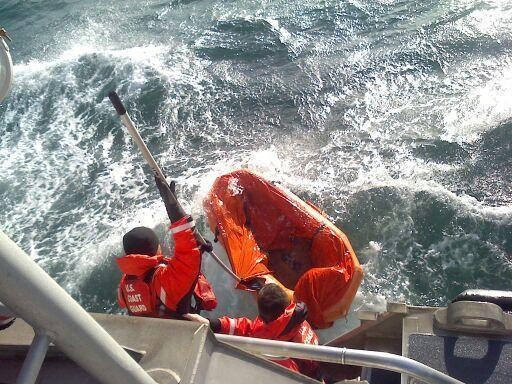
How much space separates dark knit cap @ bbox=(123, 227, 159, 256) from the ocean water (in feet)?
5.77

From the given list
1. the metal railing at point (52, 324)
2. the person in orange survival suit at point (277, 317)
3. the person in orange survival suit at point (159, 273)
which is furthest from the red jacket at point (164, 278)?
the metal railing at point (52, 324)

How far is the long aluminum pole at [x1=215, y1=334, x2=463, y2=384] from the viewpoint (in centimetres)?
176

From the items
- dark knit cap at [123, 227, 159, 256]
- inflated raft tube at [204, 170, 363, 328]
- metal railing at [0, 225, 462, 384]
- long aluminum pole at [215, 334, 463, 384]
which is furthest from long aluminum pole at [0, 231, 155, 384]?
inflated raft tube at [204, 170, 363, 328]

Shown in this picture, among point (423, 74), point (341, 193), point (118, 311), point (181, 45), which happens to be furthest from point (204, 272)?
point (181, 45)

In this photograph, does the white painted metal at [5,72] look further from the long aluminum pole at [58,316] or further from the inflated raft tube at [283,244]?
the inflated raft tube at [283,244]

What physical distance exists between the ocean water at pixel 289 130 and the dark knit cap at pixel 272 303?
1829mm

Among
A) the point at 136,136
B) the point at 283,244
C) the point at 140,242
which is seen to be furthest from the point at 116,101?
the point at 283,244

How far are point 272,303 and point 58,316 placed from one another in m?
2.15

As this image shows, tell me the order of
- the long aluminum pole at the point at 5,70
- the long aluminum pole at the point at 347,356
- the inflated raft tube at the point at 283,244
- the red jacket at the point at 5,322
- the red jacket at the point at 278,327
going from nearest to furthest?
the long aluminum pole at the point at 5,70 < the long aluminum pole at the point at 347,356 < the red jacket at the point at 5,322 < the red jacket at the point at 278,327 < the inflated raft tube at the point at 283,244

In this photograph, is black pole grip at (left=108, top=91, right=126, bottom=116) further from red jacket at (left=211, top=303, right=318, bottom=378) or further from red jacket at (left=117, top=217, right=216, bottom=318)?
red jacket at (left=211, top=303, right=318, bottom=378)

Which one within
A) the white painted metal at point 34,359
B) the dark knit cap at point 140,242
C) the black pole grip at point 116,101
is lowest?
the dark knit cap at point 140,242

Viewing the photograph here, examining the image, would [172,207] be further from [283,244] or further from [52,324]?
[52,324]

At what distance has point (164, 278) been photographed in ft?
10.6

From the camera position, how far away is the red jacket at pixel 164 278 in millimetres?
3150
